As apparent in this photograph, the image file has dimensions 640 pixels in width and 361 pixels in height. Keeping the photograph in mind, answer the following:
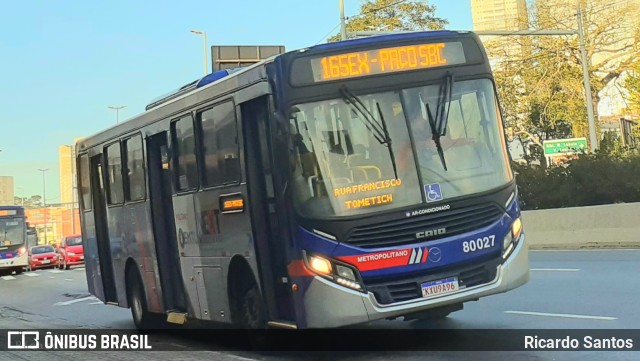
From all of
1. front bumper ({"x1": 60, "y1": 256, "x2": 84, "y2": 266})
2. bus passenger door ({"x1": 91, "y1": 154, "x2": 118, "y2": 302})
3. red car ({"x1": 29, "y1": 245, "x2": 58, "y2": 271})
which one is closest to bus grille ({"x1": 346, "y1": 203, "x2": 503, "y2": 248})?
bus passenger door ({"x1": 91, "y1": 154, "x2": 118, "y2": 302})

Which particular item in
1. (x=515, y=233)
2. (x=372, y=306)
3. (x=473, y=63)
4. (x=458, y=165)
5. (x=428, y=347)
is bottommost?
(x=428, y=347)

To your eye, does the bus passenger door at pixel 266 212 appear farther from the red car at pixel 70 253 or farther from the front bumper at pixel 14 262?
the red car at pixel 70 253

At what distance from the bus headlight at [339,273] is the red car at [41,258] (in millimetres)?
39753

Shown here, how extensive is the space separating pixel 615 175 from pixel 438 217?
17027 mm

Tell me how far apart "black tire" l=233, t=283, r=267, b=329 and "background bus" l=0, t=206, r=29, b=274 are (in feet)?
106

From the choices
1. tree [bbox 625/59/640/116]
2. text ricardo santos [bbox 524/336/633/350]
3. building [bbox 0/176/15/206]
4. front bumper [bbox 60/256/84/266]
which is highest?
building [bbox 0/176/15/206]

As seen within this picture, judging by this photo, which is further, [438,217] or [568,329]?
[568,329]

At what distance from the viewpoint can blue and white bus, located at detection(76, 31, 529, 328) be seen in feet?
24.8

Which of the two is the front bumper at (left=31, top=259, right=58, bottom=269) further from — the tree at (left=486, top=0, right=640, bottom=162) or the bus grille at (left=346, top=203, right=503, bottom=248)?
the bus grille at (left=346, top=203, right=503, bottom=248)

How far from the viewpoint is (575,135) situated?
42906 mm

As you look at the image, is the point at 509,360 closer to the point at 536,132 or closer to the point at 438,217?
the point at 438,217

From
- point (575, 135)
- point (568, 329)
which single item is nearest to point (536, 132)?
point (575, 135)

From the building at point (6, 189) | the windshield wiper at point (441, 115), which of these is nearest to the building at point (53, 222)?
the building at point (6, 189)

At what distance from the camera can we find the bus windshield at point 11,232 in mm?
38094
